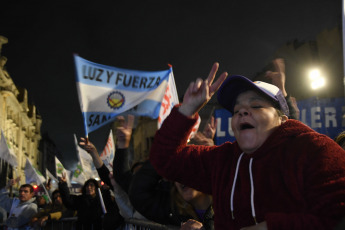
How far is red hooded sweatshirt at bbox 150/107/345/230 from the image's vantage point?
4.81 feet

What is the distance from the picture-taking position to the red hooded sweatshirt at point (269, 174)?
147 cm

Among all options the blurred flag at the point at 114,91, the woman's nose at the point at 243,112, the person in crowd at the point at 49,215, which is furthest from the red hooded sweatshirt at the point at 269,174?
the person in crowd at the point at 49,215

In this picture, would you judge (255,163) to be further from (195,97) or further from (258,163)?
(195,97)

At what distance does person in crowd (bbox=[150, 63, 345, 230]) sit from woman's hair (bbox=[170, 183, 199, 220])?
853mm

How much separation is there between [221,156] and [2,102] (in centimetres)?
3922

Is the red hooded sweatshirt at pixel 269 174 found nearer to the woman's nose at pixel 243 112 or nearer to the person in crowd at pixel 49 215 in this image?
the woman's nose at pixel 243 112

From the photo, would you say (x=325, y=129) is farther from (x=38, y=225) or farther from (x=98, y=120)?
(x=38, y=225)

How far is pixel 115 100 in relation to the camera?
651 cm

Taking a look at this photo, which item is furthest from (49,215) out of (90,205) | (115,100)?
(115,100)

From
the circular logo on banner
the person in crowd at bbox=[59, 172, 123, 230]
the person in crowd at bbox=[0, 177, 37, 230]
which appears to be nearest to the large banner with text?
the circular logo on banner

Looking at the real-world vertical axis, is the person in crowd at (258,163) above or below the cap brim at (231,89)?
below

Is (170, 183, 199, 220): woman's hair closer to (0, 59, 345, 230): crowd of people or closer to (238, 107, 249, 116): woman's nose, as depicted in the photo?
(0, 59, 345, 230): crowd of people

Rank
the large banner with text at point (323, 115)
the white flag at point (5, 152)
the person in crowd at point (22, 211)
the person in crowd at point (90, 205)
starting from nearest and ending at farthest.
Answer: the large banner with text at point (323, 115)
the person in crowd at point (90, 205)
the person in crowd at point (22, 211)
the white flag at point (5, 152)

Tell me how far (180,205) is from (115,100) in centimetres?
382
